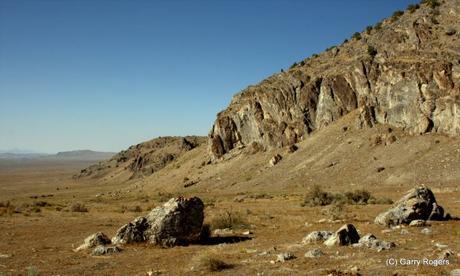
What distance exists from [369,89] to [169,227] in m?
54.5

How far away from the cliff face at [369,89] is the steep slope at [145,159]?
36947 millimetres

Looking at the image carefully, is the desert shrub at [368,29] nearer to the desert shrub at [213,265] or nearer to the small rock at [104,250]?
the small rock at [104,250]

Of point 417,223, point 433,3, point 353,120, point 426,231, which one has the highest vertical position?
point 433,3

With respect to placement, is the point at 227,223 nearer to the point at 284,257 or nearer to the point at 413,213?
the point at 413,213

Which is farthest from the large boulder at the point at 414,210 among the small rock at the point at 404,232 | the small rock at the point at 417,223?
the small rock at the point at 404,232

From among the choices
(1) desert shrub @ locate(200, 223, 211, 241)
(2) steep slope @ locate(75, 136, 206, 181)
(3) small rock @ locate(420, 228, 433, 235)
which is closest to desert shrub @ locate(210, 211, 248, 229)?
(1) desert shrub @ locate(200, 223, 211, 241)

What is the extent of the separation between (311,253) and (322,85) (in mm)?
61288

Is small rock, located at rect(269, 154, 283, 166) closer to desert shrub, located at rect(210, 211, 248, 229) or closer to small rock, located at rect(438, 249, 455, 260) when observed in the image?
desert shrub, located at rect(210, 211, 248, 229)

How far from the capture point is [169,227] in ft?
64.5

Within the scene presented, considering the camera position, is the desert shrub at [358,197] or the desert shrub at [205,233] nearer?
the desert shrub at [205,233]

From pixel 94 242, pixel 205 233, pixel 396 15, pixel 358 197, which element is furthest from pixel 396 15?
pixel 94 242

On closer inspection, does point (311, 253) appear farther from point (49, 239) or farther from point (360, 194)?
point (360, 194)

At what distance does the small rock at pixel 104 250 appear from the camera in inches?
703

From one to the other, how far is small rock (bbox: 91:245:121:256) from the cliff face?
47.0m
